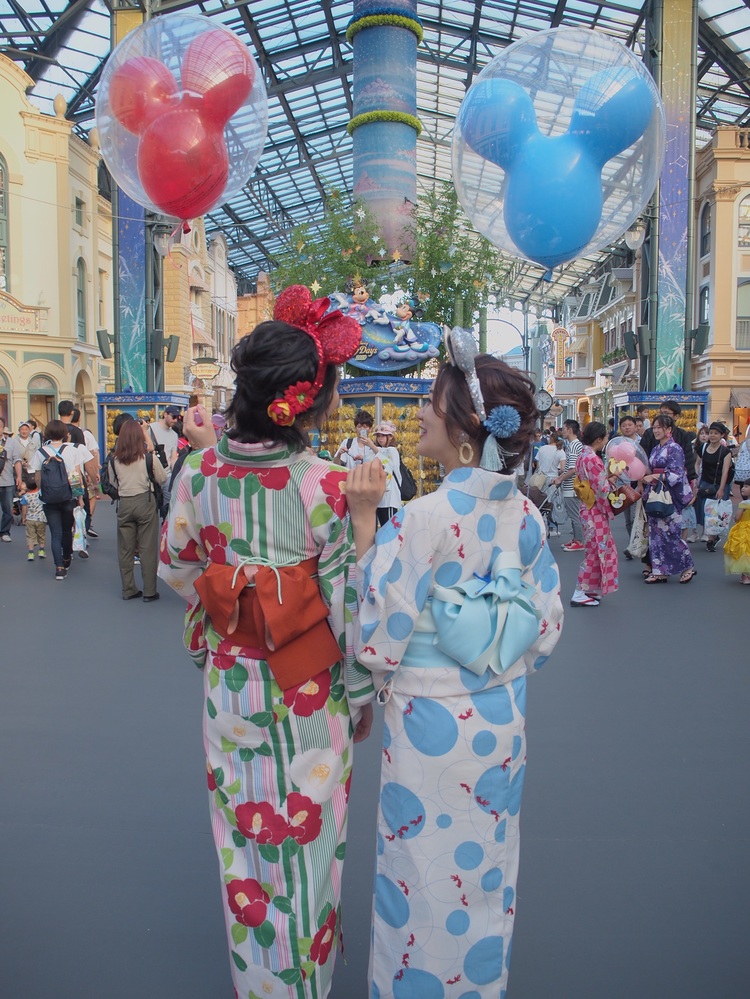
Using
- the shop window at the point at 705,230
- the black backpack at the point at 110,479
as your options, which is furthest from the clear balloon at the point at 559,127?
the shop window at the point at 705,230

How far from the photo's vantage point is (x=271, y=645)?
1636 mm

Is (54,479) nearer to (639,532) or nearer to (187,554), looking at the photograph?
(639,532)

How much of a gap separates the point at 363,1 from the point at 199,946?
1480 centimetres

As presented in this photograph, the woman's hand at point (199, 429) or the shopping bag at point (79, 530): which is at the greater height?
the woman's hand at point (199, 429)

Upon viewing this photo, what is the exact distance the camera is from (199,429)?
187cm

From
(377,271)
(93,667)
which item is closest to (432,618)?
(93,667)

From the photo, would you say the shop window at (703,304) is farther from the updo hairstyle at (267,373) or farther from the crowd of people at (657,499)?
the updo hairstyle at (267,373)

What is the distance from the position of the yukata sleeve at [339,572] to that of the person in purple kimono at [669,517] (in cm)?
567

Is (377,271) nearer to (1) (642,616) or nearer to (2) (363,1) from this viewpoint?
(2) (363,1)

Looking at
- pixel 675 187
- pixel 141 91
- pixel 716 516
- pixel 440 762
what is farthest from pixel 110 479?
pixel 675 187

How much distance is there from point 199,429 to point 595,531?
4700 millimetres

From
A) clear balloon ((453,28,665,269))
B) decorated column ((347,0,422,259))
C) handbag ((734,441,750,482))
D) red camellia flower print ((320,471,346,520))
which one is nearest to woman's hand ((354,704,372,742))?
red camellia flower print ((320,471,346,520))

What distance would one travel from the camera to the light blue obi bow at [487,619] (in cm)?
158

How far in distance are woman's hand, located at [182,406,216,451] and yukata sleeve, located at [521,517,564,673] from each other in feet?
2.56
